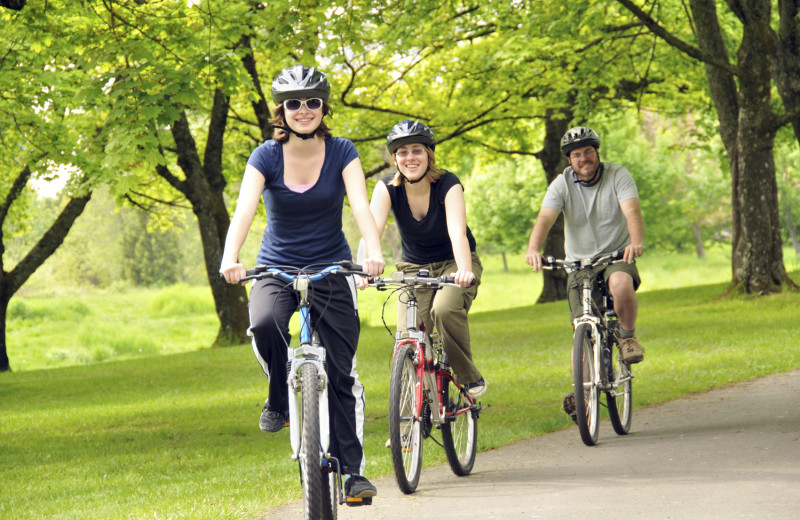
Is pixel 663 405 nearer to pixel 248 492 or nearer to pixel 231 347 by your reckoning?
pixel 248 492

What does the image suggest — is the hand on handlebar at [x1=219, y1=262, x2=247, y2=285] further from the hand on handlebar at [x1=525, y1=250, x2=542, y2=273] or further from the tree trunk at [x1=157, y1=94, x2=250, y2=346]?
the tree trunk at [x1=157, y1=94, x2=250, y2=346]

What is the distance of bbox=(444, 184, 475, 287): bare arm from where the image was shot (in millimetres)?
5336

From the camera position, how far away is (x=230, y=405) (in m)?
12.5

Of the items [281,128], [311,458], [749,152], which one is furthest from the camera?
[749,152]

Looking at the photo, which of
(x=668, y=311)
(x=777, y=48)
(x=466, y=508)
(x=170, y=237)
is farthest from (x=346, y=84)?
(x=170, y=237)

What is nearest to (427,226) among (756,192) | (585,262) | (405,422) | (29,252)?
(405,422)

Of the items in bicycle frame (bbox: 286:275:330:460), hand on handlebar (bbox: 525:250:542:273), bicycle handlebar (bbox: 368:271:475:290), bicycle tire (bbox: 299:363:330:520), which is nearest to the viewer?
bicycle tire (bbox: 299:363:330:520)

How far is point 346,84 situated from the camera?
25172mm

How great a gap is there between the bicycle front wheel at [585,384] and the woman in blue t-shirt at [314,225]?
2417mm

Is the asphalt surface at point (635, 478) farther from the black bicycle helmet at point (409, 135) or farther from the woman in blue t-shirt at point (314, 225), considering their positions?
the black bicycle helmet at point (409, 135)

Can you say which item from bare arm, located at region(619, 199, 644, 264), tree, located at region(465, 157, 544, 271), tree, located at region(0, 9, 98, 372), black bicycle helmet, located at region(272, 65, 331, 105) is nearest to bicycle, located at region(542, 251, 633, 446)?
bare arm, located at region(619, 199, 644, 264)

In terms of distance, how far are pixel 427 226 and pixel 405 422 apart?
1188mm

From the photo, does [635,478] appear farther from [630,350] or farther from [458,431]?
[630,350]

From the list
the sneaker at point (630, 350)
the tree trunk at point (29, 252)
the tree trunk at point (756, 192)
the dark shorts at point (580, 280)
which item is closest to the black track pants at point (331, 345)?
the dark shorts at point (580, 280)
